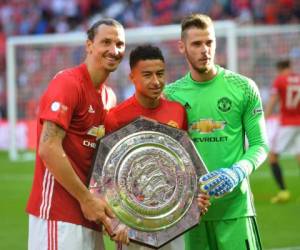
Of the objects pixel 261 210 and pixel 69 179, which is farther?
pixel 261 210

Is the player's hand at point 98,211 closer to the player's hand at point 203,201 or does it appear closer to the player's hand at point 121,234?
the player's hand at point 121,234

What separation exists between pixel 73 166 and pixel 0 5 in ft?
83.1

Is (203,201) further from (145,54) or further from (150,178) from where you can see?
(145,54)

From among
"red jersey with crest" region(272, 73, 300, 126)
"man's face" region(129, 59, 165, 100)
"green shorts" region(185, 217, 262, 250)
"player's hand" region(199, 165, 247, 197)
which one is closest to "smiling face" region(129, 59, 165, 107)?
"man's face" region(129, 59, 165, 100)

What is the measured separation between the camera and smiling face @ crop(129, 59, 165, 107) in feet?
17.6

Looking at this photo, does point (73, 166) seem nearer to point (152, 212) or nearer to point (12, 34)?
point (152, 212)

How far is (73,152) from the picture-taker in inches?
209

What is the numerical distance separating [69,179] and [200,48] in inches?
47.5

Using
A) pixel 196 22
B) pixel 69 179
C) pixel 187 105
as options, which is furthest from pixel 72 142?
pixel 196 22

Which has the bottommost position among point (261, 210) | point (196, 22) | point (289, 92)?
point (261, 210)

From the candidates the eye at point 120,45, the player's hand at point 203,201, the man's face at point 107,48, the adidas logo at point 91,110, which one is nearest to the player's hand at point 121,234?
the player's hand at point 203,201

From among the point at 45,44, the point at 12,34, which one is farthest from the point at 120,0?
the point at 45,44

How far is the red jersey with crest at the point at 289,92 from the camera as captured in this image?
45.7ft

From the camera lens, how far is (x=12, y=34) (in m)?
28.5
